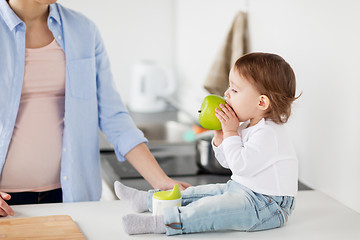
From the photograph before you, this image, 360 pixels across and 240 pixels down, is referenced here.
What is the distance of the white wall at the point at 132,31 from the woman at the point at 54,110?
173 centimetres

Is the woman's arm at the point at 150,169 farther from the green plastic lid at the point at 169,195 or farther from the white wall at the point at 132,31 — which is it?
the white wall at the point at 132,31

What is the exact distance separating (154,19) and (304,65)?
180 centimetres

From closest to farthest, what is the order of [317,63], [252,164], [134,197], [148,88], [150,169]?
[252,164] → [134,197] → [150,169] → [317,63] → [148,88]

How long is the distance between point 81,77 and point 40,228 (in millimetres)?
497

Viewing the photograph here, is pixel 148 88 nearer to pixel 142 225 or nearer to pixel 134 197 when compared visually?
pixel 134 197

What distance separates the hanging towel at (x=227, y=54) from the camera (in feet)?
6.64

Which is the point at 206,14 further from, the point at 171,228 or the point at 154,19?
the point at 171,228

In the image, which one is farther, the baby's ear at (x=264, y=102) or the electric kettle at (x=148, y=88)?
the electric kettle at (x=148, y=88)

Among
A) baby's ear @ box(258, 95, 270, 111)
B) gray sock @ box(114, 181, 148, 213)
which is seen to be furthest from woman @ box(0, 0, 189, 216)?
baby's ear @ box(258, 95, 270, 111)

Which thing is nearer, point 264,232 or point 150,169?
point 264,232

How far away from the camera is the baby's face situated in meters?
1.17

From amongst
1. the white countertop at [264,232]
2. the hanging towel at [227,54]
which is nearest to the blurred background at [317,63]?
the hanging towel at [227,54]

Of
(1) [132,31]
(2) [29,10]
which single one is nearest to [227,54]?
(2) [29,10]

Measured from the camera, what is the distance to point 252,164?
3.68 ft
